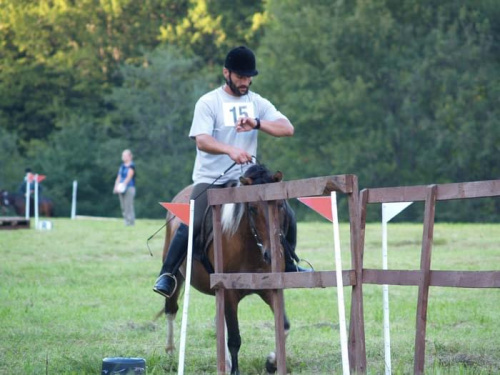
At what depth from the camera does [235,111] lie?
8.60 m

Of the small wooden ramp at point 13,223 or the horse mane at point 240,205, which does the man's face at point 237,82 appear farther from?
the small wooden ramp at point 13,223

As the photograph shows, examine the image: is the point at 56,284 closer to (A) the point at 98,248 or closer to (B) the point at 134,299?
(B) the point at 134,299

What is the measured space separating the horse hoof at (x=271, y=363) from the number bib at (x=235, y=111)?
1852 millimetres

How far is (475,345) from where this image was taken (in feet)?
32.4

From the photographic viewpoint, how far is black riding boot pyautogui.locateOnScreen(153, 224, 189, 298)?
30.0 feet

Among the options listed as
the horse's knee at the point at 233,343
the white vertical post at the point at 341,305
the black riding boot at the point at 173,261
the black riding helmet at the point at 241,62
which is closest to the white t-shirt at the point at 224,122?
the black riding helmet at the point at 241,62

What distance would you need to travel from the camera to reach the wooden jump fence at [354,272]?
6676 millimetres

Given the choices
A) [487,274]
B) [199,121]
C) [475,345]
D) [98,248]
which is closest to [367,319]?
[475,345]

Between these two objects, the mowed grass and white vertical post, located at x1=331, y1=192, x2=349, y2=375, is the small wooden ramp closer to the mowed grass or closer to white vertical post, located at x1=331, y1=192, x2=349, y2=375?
the mowed grass

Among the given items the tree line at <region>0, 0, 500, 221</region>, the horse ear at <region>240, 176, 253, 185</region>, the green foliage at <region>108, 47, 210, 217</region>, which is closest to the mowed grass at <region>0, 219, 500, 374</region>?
the horse ear at <region>240, 176, 253, 185</region>

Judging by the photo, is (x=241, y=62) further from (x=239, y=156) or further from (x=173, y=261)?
(x=173, y=261)

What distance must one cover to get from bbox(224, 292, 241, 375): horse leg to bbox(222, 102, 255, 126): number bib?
4.51 feet

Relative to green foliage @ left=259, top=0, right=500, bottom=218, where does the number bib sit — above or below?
below

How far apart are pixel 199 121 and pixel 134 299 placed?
7126 mm
